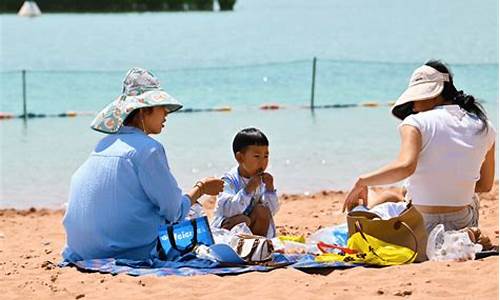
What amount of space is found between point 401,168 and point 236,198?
1248mm

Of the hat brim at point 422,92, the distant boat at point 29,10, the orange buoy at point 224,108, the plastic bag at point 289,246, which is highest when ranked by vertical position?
the hat brim at point 422,92

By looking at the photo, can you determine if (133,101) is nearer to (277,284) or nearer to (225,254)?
(225,254)

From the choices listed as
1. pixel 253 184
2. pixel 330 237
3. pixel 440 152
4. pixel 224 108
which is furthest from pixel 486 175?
pixel 224 108

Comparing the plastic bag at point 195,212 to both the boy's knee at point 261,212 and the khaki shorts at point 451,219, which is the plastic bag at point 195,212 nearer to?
the boy's knee at point 261,212

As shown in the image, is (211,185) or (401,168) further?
(211,185)

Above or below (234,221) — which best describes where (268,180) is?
above

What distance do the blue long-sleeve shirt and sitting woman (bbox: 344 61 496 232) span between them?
3.39 feet

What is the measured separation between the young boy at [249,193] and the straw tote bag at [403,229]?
2.81 ft

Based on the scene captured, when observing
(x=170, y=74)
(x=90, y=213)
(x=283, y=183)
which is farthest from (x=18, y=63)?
(x=90, y=213)

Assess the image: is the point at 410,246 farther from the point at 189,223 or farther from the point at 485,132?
Result: the point at 189,223

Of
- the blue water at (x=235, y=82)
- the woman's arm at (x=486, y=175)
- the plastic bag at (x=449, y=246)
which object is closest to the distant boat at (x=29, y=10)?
the blue water at (x=235, y=82)

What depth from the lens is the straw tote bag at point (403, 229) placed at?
20.1ft

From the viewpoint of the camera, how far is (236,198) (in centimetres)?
695

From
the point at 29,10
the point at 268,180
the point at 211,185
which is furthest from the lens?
the point at 29,10
